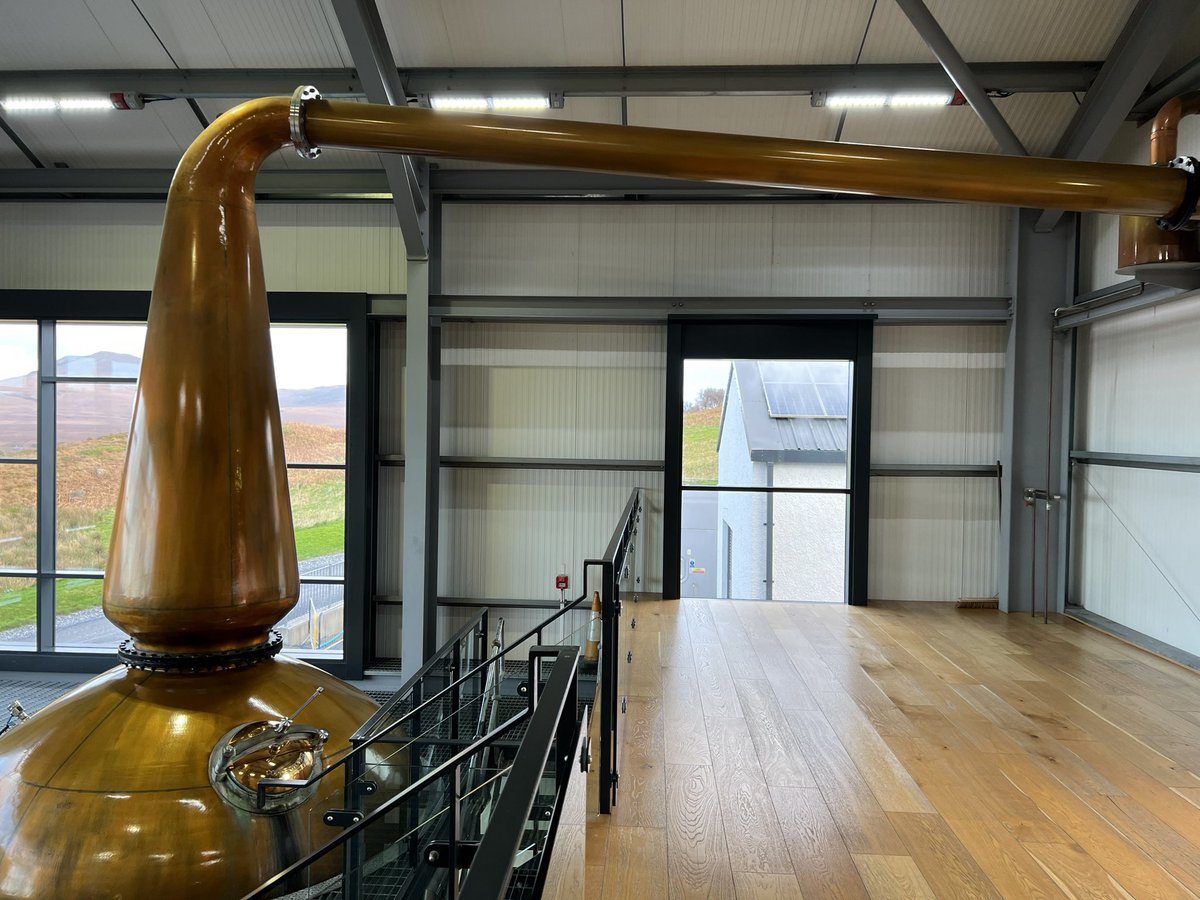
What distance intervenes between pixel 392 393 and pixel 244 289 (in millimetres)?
5832

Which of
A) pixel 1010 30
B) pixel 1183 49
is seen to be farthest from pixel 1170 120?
pixel 1183 49

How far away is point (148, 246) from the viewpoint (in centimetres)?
725

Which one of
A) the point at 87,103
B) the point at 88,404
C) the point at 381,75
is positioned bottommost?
the point at 88,404

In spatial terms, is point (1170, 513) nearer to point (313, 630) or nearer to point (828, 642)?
point (828, 642)

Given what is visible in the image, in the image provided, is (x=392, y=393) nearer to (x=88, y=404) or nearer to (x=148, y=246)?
(x=148, y=246)

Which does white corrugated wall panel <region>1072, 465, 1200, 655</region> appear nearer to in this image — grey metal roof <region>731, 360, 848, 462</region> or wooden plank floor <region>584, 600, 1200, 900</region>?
wooden plank floor <region>584, 600, 1200, 900</region>

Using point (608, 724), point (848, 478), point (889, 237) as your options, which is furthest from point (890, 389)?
point (608, 724)

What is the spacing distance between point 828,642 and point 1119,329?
A: 11.6 ft

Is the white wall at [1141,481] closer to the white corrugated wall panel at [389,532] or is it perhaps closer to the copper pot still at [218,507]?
the copper pot still at [218,507]

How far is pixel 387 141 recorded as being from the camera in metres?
1.66

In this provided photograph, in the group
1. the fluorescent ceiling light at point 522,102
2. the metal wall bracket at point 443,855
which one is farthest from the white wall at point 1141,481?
the metal wall bracket at point 443,855

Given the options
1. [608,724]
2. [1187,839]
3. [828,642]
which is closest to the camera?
[1187,839]

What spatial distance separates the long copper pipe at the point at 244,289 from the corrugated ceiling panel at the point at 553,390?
5300 mm

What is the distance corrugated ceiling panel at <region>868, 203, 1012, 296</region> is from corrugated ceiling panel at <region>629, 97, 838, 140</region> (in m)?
1.09
